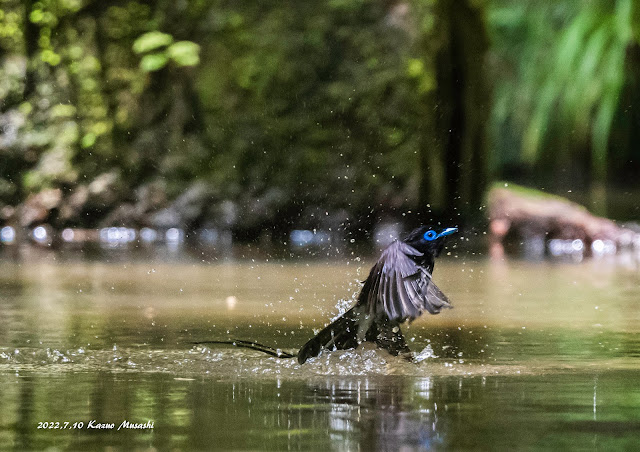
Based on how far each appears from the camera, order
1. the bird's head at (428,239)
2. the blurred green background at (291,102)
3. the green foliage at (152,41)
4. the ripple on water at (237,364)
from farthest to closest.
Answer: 1. the green foliage at (152,41)
2. the blurred green background at (291,102)
3. the ripple on water at (237,364)
4. the bird's head at (428,239)

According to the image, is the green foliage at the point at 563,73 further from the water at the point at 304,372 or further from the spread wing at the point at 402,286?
the spread wing at the point at 402,286

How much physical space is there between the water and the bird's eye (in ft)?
2.28

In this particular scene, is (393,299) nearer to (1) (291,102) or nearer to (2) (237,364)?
(2) (237,364)

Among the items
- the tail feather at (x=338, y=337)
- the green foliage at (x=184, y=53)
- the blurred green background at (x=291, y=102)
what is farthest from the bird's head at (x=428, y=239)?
the green foliage at (x=184, y=53)

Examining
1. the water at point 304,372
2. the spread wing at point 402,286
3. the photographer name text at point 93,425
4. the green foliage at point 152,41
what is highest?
the green foliage at point 152,41

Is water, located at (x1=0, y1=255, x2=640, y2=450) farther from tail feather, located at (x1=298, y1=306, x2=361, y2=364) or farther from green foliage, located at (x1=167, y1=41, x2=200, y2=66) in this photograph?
green foliage, located at (x1=167, y1=41, x2=200, y2=66)

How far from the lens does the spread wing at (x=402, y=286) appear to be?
239 inches

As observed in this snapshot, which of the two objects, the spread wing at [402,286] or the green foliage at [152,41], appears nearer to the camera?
the spread wing at [402,286]

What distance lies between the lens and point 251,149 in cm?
1891

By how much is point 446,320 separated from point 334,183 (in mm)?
9550

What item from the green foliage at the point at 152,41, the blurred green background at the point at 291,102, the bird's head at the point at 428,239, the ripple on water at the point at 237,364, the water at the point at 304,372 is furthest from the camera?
the green foliage at the point at 152,41

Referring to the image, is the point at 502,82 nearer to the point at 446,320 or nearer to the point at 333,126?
the point at 333,126

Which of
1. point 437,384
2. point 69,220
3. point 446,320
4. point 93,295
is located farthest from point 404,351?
point 69,220

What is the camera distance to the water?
452 centimetres
